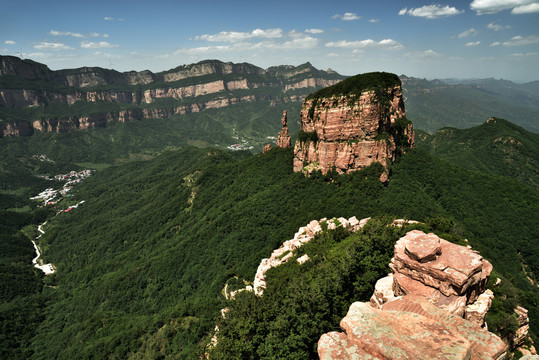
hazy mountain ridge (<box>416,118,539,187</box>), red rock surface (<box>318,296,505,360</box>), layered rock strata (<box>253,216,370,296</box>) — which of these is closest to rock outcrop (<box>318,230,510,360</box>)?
red rock surface (<box>318,296,505,360</box>)

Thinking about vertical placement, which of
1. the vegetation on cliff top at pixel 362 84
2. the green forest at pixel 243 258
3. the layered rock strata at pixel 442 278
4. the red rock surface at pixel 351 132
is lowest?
the green forest at pixel 243 258

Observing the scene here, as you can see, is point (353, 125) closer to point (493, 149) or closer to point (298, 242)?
point (298, 242)

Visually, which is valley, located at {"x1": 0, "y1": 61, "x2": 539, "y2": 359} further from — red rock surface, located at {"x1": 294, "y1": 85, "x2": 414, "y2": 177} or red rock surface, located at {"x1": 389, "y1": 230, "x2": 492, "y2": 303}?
red rock surface, located at {"x1": 389, "y1": 230, "x2": 492, "y2": 303}

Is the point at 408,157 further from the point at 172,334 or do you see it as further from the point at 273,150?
the point at 172,334

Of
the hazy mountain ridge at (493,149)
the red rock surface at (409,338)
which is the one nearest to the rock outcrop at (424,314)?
the red rock surface at (409,338)

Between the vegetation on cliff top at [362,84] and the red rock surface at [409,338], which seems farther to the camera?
the vegetation on cliff top at [362,84]

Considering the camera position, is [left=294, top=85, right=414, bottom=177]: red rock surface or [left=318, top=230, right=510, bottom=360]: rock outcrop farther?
[left=294, top=85, right=414, bottom=177]: red rock surface

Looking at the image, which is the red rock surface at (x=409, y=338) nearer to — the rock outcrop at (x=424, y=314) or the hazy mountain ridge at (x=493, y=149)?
the rock outcrop at (x=424, y=314)
